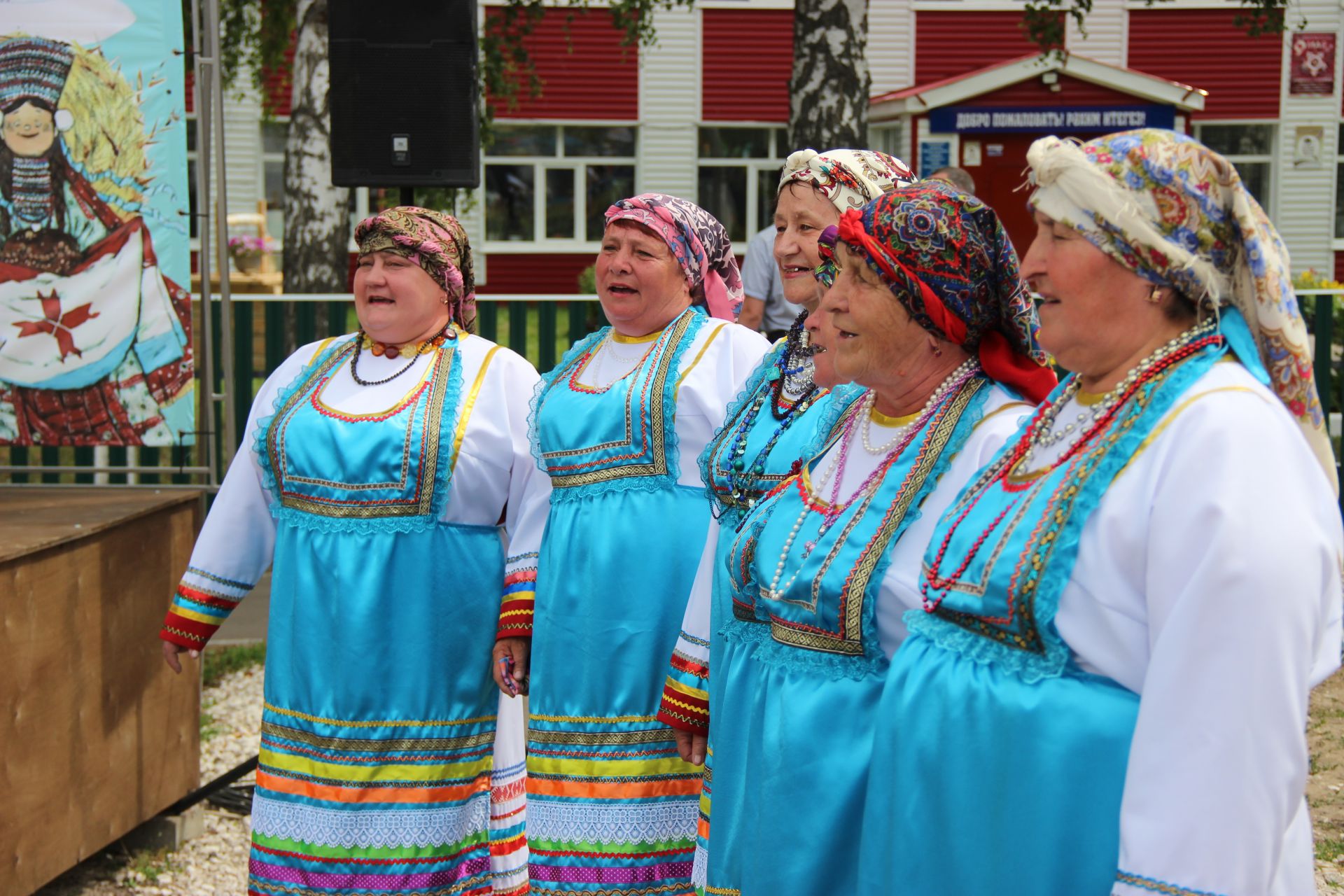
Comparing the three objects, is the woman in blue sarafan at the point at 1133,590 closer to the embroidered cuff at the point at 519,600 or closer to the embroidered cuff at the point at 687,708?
the embroidered cuff at the point at 687,708

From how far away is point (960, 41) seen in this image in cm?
2031

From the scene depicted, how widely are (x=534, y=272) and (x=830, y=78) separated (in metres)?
12.5

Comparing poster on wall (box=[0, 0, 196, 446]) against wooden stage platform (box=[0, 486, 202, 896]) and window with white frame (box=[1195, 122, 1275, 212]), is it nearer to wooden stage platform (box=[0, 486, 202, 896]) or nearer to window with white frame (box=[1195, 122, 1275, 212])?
wooden stage platform (box=[0, 486, 202, 896])

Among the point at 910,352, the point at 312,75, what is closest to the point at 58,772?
the point at 910,352

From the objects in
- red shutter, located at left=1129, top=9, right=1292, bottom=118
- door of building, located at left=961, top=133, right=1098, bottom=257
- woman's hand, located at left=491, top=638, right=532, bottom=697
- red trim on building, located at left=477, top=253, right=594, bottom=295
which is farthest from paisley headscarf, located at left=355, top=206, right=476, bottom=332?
red shutter, located at left=1129, top=9, right=1292, bottom=118

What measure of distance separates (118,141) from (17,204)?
1.19 ft

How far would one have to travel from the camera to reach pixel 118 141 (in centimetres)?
461

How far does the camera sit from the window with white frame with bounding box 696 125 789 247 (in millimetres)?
20375

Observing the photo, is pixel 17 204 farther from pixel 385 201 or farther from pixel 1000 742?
pixel 385 201

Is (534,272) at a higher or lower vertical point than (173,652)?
higher

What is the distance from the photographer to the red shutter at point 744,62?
20.0 m

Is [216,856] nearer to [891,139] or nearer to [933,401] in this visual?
[933,401]

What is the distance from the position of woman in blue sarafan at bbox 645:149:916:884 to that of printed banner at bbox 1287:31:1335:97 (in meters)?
19.5

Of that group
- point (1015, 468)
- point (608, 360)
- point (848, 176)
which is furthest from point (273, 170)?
point (1015, 468)
